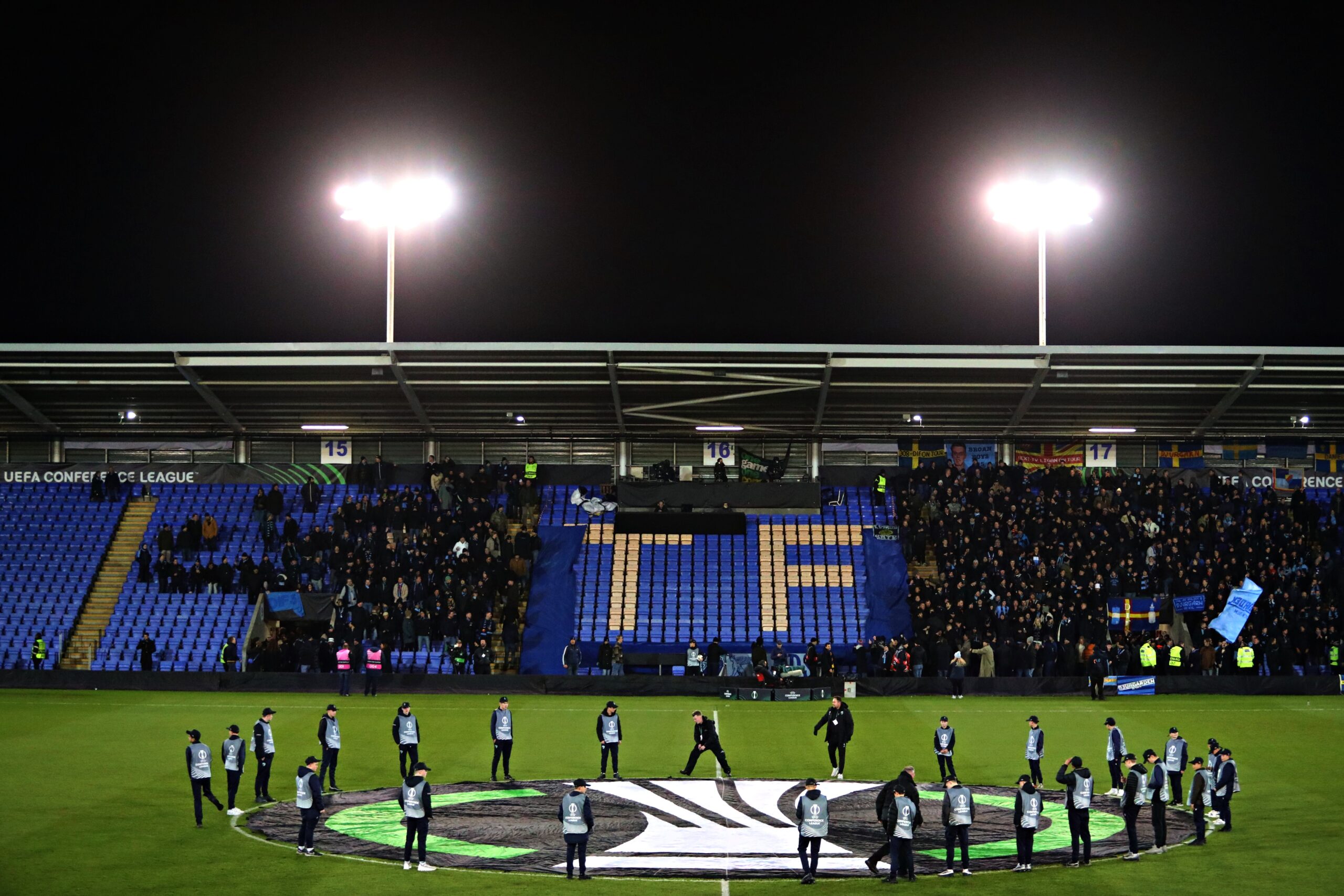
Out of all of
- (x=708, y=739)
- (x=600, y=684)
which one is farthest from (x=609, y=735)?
(x=600, y=684)

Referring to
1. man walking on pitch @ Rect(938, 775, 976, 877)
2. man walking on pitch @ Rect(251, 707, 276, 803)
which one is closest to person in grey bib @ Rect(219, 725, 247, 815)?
man walking on pitch @ Rect(251, 707, 276, 803)

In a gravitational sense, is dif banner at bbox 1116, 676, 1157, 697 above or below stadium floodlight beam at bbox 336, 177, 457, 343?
below

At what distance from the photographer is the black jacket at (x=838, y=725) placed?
26500 millimetres

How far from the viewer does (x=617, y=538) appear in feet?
174

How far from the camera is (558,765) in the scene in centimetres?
2820

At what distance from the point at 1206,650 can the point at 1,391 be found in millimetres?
46156

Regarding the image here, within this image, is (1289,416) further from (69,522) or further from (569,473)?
(69,522)

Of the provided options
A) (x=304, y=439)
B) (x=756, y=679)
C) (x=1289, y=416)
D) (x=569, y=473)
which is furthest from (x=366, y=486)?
(x=1289, y=416)

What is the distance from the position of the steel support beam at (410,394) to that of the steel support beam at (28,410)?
A: 15.6m

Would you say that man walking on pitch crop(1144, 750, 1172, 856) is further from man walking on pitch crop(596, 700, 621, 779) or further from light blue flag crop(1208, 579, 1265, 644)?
light blue flag crop(1208, 579, 1265, 644)

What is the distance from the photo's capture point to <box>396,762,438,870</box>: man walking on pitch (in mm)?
18750

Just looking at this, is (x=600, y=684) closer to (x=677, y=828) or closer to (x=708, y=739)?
(x=708, y=739)

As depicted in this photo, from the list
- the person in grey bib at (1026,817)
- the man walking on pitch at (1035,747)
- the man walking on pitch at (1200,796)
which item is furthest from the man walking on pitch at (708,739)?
the man walking on pitch at (1200,796)

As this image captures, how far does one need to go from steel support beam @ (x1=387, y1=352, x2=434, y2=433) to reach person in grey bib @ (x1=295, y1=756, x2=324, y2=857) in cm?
2828
